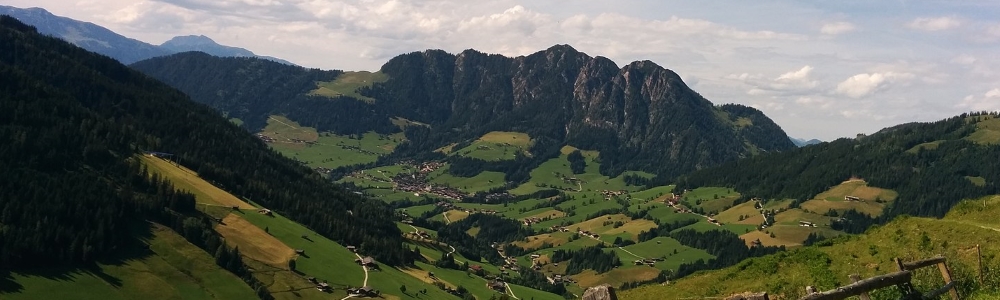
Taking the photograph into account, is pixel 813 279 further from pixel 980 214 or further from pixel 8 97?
pixel 8 97

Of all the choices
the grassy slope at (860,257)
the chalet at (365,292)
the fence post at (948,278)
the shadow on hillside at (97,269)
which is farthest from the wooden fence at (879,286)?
the chalet at (365,292)

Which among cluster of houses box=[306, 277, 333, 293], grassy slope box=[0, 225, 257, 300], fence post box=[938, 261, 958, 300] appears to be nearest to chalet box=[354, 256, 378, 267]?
cluster of houses box=[306, 277, 333, 293]

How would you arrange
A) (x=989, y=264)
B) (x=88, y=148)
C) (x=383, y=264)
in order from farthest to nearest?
(x=383, y=264)
(x=88, y=148)
(x=989, y=264)

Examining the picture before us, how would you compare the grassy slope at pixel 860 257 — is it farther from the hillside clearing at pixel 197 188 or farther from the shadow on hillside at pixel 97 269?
the hillside clearing at pixel 197 188

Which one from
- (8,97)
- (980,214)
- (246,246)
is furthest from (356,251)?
(980,214)

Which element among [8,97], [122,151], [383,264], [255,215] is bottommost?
[383,264]

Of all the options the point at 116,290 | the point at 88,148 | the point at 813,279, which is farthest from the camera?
the point at 88,148
